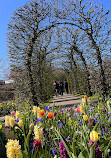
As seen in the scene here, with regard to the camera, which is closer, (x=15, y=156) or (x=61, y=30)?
(x=15, y=156)

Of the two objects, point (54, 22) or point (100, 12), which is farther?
point (54, 22)

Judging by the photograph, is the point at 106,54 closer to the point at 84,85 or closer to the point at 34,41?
the point at 34,41

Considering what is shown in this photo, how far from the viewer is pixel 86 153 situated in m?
1.16

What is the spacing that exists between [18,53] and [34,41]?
0.95 m

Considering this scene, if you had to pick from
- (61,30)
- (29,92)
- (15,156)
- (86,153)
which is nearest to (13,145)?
(15,156)

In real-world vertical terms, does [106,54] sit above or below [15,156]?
above

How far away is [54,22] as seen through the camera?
8227 mm

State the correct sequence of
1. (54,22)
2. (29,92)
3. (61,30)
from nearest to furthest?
(29,92) → (54,22) → (61,30)

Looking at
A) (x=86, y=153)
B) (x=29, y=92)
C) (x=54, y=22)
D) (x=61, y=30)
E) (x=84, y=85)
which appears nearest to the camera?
(x=86, y=153)

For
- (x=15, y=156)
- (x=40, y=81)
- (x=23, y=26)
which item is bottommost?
(x=15, y=156)

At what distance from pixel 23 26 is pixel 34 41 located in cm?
84

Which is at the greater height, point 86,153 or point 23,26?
point 23,26

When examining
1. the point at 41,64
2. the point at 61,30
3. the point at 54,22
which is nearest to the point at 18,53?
the point at 41,64

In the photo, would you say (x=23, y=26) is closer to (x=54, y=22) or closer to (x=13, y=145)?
(x=54, y=22)
